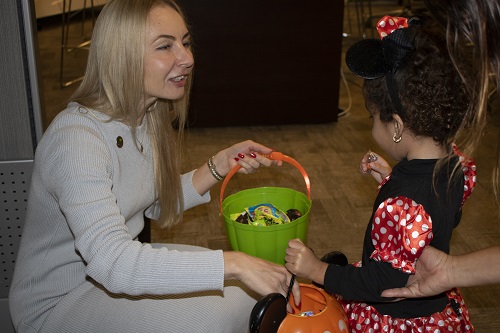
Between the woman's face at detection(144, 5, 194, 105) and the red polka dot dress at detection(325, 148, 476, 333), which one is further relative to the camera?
the woman's face at detection(144, 5, 194, 105)

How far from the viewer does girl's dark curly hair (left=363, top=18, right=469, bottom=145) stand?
144 centimetres

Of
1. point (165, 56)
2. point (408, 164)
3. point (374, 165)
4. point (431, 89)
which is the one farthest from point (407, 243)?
point (165, 56)

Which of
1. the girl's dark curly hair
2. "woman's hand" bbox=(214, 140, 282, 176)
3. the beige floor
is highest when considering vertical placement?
the girl's dark curly hair

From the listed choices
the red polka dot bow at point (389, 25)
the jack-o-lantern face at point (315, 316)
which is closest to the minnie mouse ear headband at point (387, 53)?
the red polka dot bow at point (389, 25)

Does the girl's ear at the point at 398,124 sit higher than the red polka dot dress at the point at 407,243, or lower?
higher

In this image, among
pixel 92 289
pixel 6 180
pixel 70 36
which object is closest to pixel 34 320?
pixel 92 289

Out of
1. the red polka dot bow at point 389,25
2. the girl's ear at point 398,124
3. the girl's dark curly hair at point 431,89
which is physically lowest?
the girl's ear at point 398,124

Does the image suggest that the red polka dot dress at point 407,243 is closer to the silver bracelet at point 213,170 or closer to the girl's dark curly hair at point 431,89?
the girl's dark curly hair at point 431,89

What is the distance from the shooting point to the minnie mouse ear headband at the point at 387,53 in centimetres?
148

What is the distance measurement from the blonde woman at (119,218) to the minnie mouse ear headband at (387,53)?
17.5 inches

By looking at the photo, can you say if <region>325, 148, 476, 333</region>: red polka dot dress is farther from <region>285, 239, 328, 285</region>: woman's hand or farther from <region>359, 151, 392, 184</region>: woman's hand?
<region>359, 151, 392, 184</region>: woman's hand

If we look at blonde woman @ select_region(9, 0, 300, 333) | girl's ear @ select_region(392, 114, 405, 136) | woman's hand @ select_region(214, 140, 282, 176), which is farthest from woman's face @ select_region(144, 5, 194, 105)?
girl's ear @ select_region(392, 114, 405, 136)

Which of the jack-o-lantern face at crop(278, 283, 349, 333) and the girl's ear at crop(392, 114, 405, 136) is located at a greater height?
the girl's ear at crop(392, 114, 405, 136)

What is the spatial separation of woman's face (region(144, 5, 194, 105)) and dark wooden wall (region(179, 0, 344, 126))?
208cm
